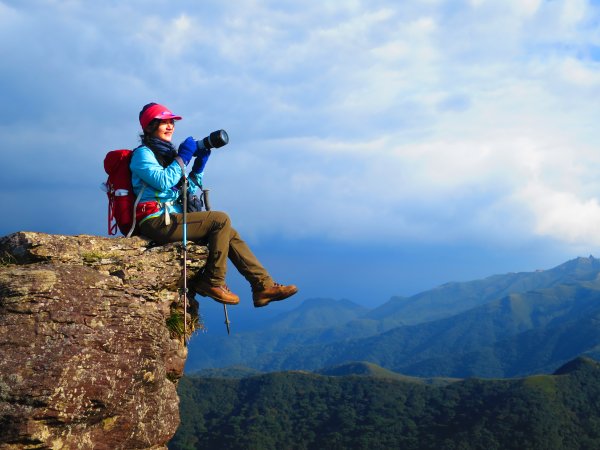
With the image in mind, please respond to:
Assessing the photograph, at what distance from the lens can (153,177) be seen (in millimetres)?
14000

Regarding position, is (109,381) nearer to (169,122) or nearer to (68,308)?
(68,308)

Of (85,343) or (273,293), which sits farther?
(273,293)

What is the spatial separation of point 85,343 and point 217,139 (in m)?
5.64

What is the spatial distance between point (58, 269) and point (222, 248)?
3.87m

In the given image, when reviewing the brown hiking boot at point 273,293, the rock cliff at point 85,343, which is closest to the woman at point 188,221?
the brown hiking boot at point 273,293

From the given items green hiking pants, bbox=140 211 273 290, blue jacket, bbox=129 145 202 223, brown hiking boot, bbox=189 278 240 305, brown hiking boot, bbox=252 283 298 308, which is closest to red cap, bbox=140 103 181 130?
blue jacket, bbox=129 145 202 223

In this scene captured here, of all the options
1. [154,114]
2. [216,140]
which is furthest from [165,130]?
[216,140]

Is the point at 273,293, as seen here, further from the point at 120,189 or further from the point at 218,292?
the point at 120,189

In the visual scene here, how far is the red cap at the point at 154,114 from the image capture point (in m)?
14.7

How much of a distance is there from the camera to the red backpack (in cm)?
192

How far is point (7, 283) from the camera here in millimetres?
12000

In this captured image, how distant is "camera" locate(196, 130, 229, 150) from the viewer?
14.4 m

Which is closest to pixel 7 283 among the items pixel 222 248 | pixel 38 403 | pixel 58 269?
pixel 58 269

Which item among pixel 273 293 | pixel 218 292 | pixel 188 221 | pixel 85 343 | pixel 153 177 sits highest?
pixel 153 177
